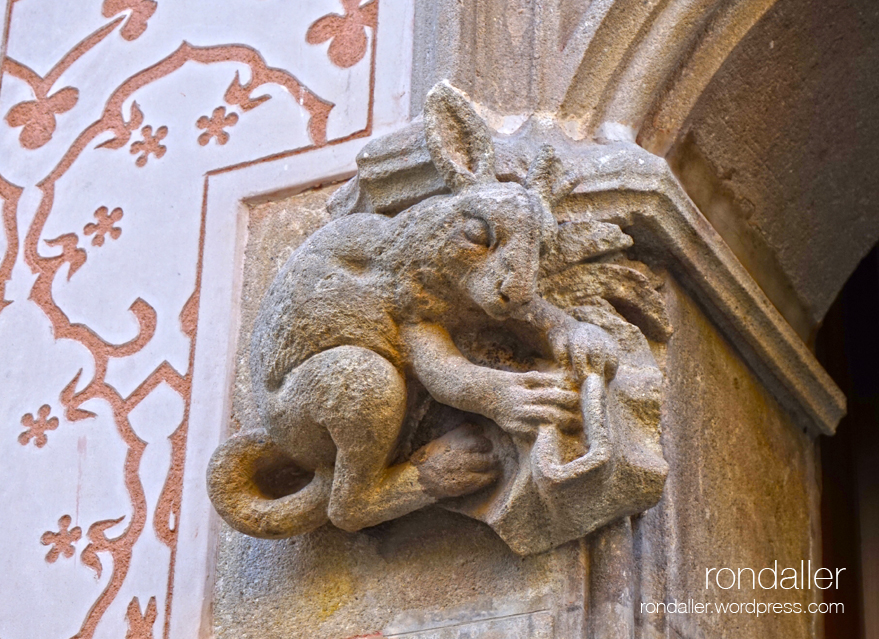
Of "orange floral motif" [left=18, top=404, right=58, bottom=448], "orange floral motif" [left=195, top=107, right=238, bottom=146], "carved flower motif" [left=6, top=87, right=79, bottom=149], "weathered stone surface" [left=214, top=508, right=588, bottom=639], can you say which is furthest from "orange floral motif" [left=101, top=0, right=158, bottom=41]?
"weathered stone surface" [left=214, top=508, right=588, bottom=639]

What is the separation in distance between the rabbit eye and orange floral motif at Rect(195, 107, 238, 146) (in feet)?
2.20

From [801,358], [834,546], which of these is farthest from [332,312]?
[834,546]

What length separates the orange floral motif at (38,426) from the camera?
2.04m

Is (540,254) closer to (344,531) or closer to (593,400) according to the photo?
(593,400)

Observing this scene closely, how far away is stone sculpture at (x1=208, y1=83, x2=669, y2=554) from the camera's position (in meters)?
1.55

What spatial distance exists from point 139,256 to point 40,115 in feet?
1.30

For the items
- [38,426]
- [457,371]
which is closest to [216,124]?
[38,426]

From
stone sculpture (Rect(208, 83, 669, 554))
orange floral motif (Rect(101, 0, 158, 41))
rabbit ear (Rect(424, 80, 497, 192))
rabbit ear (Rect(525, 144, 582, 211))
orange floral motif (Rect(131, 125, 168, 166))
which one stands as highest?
orange floral motif (Rect(101, 0, 158, 41))

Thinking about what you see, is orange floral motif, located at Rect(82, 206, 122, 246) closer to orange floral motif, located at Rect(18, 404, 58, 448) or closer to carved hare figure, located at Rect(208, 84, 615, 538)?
orange floral motif, located at Rect(18, 404, 58, 448)

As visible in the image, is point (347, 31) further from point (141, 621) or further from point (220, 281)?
point (141, 621)

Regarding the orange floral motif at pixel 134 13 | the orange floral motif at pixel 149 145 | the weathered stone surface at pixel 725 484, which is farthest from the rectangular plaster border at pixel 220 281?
the weathered stone surface at pixel 725 484

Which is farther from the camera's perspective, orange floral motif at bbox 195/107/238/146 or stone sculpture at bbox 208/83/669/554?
orange floral motif at bbox 195/107/238/146

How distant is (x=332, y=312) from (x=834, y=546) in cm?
112

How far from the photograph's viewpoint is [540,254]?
159 cm
